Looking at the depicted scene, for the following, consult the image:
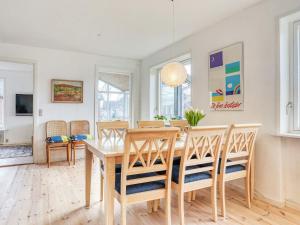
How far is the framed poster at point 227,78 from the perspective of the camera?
9.27 feet

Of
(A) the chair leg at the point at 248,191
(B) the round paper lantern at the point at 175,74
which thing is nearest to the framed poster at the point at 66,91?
(B) the round paper lantern at the point at 175,74

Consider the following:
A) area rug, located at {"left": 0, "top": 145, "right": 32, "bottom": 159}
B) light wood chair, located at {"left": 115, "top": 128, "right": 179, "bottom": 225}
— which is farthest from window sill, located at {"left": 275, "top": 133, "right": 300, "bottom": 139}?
area rug, located at {"left": 0, "top": 145, "right": 32, "bottom": 159}

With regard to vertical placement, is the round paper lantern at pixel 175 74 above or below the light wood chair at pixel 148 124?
above

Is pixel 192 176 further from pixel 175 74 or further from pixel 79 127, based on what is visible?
pixel 79 127

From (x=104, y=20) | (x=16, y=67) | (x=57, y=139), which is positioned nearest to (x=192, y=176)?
(x=104, y=20)

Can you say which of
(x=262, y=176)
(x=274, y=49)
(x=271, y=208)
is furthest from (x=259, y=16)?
(x=271, y=208)

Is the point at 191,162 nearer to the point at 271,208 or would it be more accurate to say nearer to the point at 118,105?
the point at 271,208

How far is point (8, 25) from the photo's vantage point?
3.27 m

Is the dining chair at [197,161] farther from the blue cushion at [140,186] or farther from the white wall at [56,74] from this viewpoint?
the white wall at [56,74]

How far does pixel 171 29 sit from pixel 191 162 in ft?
7.84

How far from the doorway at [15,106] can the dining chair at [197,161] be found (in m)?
5.97

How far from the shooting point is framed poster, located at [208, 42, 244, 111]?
2.82 meters

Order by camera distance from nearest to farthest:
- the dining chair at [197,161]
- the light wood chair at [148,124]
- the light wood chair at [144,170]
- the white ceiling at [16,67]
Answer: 1. the light wood chair at [144,170]
2. the dining chair at [197,161]
3. the light wood chair at [148,124]
4. the white ceiling at [16,67]

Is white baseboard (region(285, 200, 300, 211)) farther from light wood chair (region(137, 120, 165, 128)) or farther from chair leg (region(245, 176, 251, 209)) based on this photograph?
light wood chair (region(137, 120, 165, 128))
